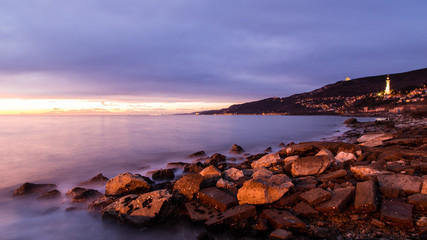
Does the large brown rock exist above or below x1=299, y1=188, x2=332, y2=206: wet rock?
below

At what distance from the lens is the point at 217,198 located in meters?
4.98

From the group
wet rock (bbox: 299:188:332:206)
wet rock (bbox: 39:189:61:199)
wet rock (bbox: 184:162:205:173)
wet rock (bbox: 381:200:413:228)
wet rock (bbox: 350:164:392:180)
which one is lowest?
wet rock (bbox: 39:189:61:199)

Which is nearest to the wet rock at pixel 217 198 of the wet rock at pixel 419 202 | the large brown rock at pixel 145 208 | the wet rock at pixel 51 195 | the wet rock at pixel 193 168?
the large brown rock at pixel 145 208

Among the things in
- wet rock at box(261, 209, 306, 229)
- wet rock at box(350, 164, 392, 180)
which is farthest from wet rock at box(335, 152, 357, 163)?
wet rock at box(261, 209, 306, 229)

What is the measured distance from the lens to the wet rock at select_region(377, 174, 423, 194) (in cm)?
461

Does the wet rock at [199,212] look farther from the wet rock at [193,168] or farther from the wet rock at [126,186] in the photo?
the wet rock at [193,168]

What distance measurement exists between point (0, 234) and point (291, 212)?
6.09 metres

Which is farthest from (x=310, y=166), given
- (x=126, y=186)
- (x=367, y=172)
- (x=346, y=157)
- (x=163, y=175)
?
(x=126, y=186)

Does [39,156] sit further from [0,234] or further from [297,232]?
[297,232]

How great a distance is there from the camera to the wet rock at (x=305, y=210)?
14.3 ft

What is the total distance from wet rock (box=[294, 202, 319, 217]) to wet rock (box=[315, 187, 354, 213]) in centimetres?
12

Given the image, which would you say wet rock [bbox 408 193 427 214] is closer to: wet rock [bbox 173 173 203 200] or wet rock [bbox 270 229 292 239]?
wet rock [bbox 270 229 292 239]

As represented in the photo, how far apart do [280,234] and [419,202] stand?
2541 mm

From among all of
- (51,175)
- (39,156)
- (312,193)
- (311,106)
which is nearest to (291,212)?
(312,193)
